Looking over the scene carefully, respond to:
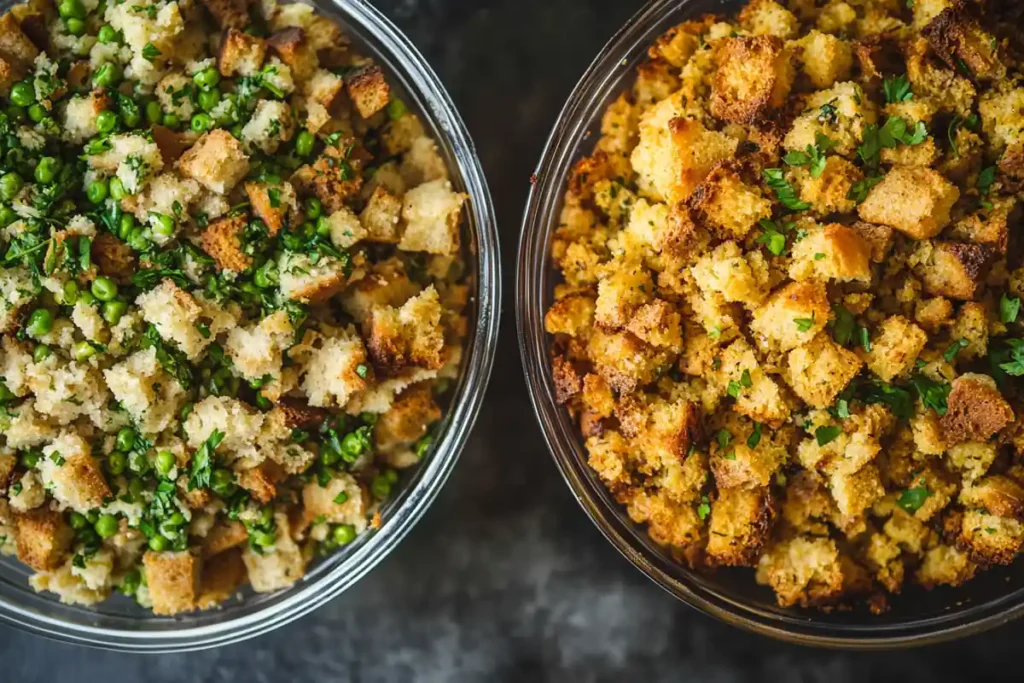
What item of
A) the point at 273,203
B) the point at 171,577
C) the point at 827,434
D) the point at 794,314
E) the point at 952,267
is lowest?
the point at 171,577

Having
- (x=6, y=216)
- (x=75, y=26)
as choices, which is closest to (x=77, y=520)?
(x=6, y=216)

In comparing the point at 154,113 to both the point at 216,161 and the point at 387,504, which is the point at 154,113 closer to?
the point at 216,161

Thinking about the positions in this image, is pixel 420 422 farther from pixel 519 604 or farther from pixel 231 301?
pixel 519 604

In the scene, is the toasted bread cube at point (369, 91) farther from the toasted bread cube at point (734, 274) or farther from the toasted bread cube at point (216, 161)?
the toasted bread cube at point (734, 274)

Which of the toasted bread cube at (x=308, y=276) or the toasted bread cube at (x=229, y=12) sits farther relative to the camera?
the toasted bread cube at (x=229, y=12)

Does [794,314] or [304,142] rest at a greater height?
[304,142]

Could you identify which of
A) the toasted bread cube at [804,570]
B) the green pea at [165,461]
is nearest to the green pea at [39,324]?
the green pea at [165,461]
